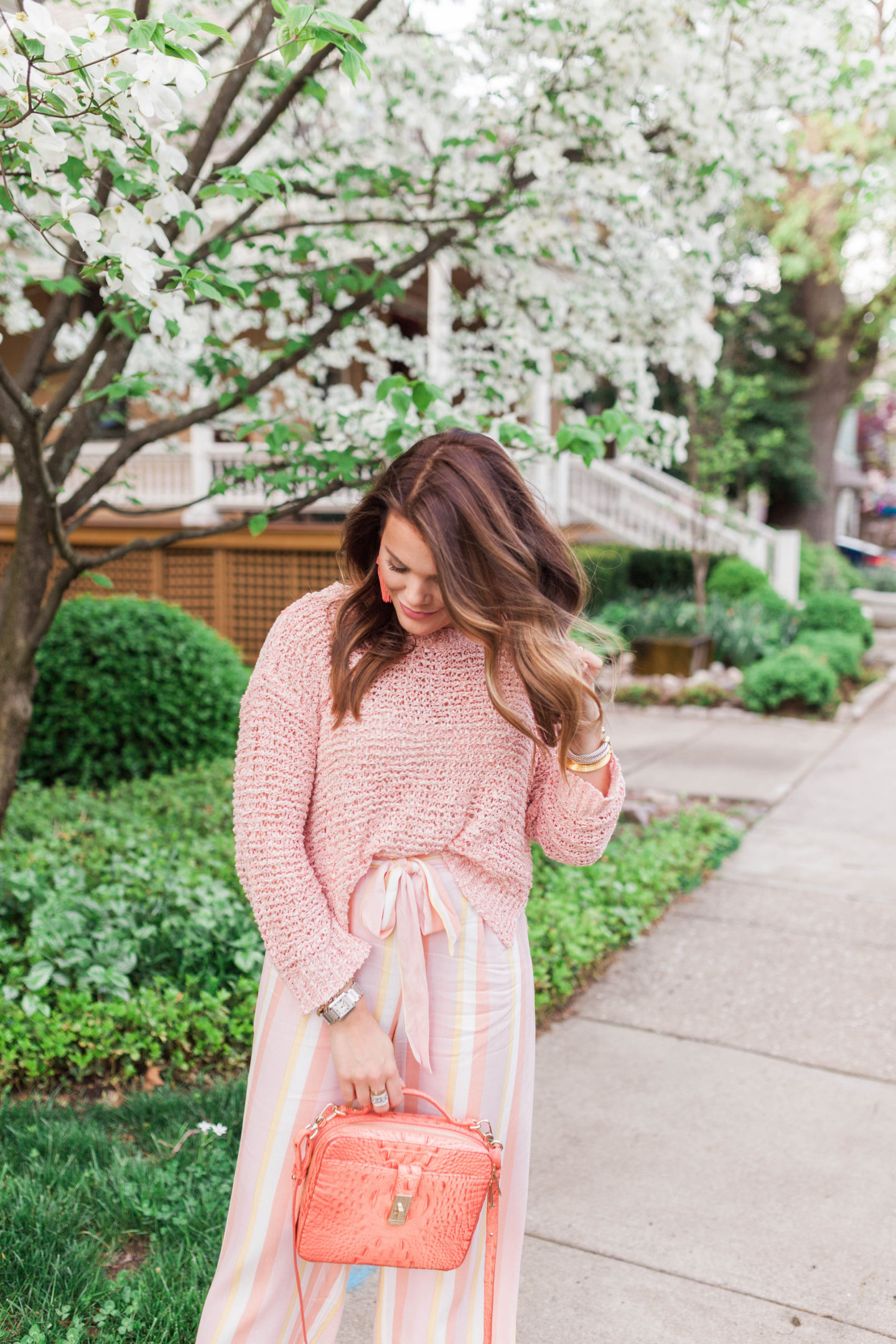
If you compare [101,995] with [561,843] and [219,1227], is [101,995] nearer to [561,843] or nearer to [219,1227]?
[219,1227]

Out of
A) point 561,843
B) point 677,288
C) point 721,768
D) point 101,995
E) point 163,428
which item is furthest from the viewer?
point 721,768

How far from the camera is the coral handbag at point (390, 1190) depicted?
1.54 m

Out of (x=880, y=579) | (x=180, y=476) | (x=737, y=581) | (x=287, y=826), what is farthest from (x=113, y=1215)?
(x=880, y=579)

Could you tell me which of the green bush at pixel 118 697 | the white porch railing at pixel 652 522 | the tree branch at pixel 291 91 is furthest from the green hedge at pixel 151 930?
the white porch railing at pixel 652 522

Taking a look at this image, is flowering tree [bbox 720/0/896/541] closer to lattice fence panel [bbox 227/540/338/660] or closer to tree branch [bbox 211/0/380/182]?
tree branch [bbox 211/0/380/182]

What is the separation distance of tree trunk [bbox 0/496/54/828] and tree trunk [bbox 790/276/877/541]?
52.3 ft

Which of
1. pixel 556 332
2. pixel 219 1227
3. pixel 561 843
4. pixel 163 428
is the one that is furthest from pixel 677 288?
pixel 219 1227

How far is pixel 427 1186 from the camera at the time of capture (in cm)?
154

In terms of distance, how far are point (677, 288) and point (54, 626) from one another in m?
3.79

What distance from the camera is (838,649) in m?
11.1

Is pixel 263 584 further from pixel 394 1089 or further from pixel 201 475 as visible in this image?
pixel 394 1089

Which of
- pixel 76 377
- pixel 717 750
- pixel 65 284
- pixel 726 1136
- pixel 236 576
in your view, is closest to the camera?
pixel 726 1136

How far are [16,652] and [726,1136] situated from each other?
9.55 feet

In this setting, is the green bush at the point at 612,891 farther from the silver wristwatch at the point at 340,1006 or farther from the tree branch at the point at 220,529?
the silver wristwatch at the point at 340,1006
